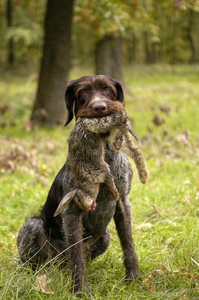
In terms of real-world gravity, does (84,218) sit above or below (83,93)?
below

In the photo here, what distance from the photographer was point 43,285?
294cm

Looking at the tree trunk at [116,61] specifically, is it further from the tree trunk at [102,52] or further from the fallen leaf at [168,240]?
the fallen leaf at [168,240]

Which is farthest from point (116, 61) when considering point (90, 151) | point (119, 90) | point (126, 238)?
point (90, 151)

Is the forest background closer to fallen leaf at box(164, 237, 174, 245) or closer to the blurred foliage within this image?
fallen leaf at box(164, 237, 174, 245)

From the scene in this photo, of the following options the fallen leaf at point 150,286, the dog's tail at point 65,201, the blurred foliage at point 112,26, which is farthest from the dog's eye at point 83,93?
the blurred foliage at point 112,26

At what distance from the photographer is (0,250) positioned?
401 cm

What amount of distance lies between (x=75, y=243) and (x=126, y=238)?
0.56 m

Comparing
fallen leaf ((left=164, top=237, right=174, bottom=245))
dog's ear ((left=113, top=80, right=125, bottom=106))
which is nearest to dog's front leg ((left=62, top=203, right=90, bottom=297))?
dog's ear ((left=113, top=80, right=125, bottom=106))

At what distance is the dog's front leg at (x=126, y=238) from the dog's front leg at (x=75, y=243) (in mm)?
436

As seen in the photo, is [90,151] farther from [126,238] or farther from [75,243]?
[126,238]

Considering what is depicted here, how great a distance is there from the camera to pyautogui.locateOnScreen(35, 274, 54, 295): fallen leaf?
9.37 ft

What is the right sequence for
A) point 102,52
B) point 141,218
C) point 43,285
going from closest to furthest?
point 43,285
point 141,218
point 102,52

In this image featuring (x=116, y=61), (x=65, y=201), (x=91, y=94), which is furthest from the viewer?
(x=116, y=61)

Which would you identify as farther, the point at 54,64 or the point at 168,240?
the point at 54,64
